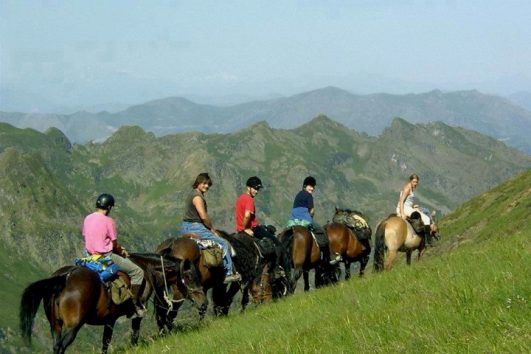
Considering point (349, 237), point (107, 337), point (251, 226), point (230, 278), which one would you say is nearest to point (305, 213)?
point (251, 226)

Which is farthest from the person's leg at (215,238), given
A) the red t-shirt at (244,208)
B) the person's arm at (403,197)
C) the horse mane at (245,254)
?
the person's arm at (403,197)

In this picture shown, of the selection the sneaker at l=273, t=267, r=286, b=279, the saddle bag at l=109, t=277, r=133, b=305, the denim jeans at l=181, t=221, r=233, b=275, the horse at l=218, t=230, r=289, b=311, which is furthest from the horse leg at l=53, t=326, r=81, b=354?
the sneaker at l=273, t=267, r=286, b=279

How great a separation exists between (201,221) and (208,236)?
490 millimetres

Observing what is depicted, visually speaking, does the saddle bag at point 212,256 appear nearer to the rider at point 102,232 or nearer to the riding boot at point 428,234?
the rider at point 102,232

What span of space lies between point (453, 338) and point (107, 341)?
35.0 ft

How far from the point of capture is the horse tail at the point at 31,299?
1318 cm

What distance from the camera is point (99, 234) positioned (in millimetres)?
14711

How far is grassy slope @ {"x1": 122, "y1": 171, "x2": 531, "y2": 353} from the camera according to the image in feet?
22.9

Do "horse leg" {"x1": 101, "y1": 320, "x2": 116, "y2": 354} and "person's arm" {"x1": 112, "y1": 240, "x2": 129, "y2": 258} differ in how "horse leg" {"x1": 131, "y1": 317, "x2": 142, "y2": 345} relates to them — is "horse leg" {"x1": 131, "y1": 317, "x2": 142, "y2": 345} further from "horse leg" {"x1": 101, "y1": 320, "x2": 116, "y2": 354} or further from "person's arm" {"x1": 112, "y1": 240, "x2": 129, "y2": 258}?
"person's arm" {"x1": 112, "y1": 240, "x2": 129, "y2": 258}

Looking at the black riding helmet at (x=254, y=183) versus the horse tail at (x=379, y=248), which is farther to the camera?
the horse tail at (x=379, y=248)

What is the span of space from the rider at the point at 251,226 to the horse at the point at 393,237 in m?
4.63

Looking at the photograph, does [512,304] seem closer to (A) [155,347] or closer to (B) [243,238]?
(A) [155,347]

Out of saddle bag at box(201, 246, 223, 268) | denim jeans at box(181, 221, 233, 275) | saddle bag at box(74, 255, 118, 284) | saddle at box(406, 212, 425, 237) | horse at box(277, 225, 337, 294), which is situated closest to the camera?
saddle bag at box(74, 255, 118, 284)

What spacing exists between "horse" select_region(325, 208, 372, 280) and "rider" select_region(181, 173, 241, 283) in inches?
225
